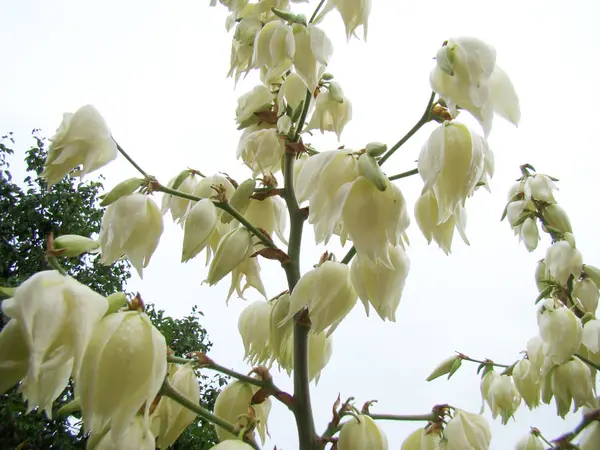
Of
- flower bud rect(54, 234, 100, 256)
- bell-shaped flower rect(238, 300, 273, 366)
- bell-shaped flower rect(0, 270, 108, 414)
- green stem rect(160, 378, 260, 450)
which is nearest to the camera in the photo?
bell-shaped flower rect(0, 270, 108, 414)

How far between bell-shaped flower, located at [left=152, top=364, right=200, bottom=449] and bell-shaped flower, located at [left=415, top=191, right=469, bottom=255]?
15.2 inches

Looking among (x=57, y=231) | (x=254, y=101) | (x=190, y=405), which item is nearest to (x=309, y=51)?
(x=254, y=101)

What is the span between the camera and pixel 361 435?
720 millimetres

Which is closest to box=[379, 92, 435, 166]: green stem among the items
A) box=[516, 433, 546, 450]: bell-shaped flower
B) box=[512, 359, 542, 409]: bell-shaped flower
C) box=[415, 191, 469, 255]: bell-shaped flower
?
box=[415, 191, 469, 255]: bell-shaped flower

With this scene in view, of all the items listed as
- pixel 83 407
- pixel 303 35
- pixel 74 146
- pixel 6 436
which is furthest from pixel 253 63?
pixel 6 436

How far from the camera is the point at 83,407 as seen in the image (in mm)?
492

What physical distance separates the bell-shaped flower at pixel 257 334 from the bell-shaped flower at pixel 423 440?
0.80 feet

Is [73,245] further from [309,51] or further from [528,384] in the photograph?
[528,384]

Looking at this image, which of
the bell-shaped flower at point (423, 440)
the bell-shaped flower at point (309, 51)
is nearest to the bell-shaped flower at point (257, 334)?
the bell-shaped flower at point (423, 440)

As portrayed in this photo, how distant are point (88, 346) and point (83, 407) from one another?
0.05 metres

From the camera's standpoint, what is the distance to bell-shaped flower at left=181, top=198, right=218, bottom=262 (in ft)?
2.53

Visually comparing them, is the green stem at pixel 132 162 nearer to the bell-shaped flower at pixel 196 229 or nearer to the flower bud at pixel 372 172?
the bell-shaped flower at pixel 196 229

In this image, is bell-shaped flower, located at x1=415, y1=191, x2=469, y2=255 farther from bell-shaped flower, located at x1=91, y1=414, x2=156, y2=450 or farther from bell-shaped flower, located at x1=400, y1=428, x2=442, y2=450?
bell-shaped flower, located at x1=91, y1=414, x2=156, y2=450

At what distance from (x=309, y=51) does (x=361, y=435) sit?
1.76ft
